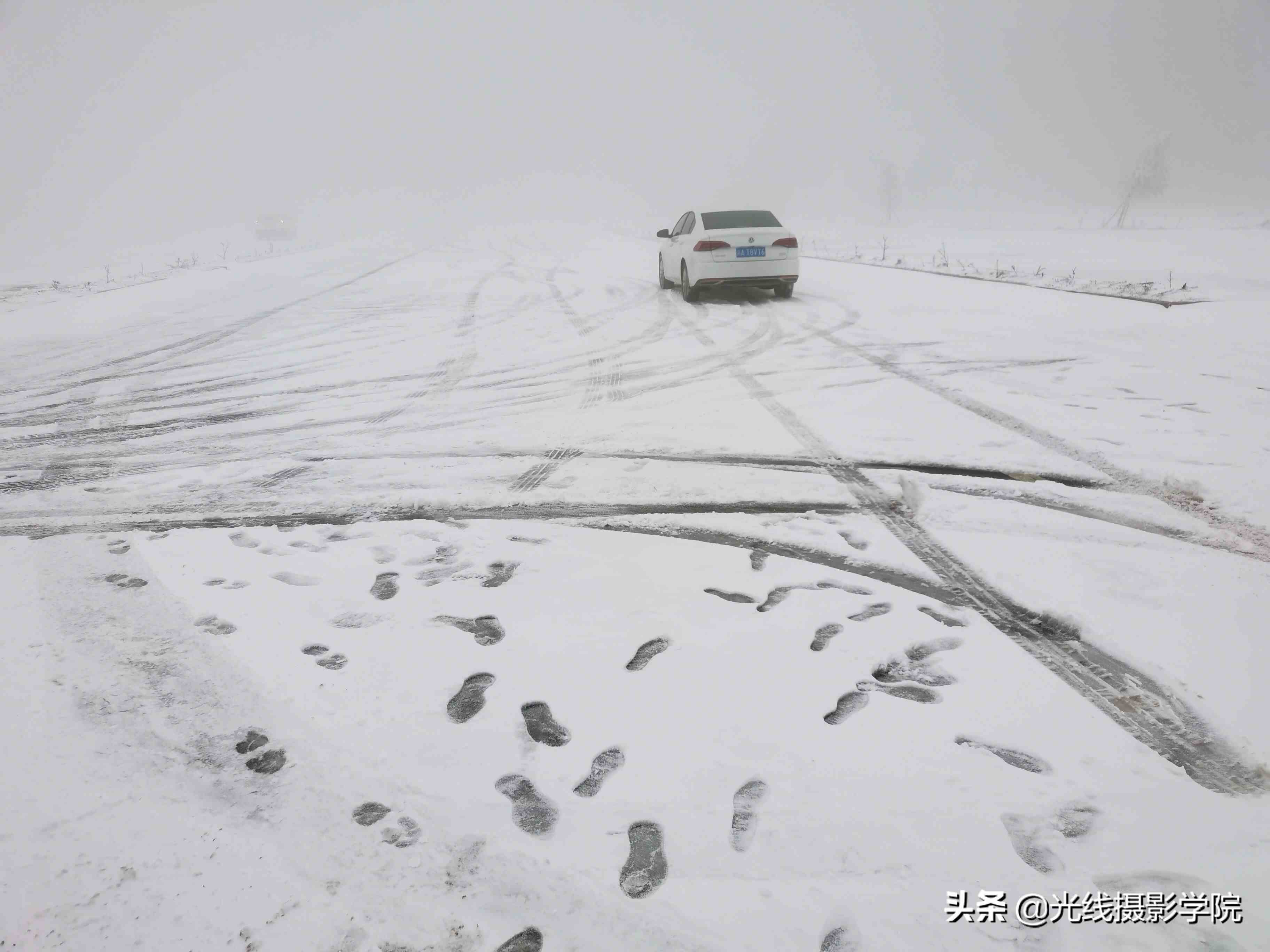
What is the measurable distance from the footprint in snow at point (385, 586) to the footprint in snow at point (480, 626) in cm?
27

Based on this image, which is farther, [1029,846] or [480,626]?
[480,626]

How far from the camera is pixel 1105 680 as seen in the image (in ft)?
6.31

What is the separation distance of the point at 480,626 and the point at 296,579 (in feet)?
2.76

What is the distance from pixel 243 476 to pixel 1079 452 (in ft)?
14.6

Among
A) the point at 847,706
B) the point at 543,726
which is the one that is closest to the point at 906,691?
the point at 847,706

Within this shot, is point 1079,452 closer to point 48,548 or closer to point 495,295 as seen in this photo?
point 48,548

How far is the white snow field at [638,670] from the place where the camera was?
135 cm

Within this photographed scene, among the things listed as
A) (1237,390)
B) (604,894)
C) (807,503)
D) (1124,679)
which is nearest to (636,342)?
(807,503)

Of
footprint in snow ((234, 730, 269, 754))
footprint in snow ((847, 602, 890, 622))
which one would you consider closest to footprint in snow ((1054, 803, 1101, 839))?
footprint in snow ((847, 602, 890, 622))

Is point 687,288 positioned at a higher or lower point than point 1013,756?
higher

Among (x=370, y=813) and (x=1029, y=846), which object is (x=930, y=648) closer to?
(x=1029, y=846)

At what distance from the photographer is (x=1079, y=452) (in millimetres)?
3584

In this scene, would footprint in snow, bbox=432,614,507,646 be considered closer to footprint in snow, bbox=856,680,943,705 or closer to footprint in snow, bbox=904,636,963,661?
footprint in snow, bbox=856,680,943,705

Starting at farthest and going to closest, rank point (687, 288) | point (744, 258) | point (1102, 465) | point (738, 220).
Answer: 1. point (738, 220)
2. point (687, 288)
3. point (744, 258)
4. point (1102, 465)
